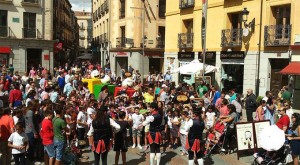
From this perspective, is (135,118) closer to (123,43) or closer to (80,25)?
(123,43)

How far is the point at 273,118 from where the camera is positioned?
36.3ft

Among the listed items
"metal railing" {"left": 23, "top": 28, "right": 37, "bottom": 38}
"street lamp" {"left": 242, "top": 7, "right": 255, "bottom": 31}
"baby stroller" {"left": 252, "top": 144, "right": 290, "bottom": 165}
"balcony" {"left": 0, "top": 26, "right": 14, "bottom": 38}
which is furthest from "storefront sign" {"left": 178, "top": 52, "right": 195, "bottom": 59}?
"balcony" {"left": 0, "top": 26, "right": 14, "bottom": 38}

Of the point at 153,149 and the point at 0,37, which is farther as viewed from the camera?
the point at 0,37

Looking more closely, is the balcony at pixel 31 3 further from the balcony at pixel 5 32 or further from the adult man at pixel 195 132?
the adult man at pixel 195 132

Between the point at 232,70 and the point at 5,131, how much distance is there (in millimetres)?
15279

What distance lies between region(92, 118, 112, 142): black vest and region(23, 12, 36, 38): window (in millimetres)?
24804

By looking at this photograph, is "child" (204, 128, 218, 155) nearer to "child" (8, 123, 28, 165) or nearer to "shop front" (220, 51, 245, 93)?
"child" (8, 123, 28, 165)

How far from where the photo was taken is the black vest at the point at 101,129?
775 cm

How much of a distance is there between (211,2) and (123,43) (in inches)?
532

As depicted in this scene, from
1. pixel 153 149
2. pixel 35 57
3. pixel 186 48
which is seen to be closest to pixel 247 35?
pixel 186 48

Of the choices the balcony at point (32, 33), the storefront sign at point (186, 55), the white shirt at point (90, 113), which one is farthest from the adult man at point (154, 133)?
the balcony at point (32, 33)

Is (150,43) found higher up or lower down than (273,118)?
higher up

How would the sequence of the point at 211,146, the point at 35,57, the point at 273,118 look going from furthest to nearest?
1. the point at 35,57
2. the point at 273,118
3. the point at 211,146

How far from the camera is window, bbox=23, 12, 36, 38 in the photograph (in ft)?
98.7
